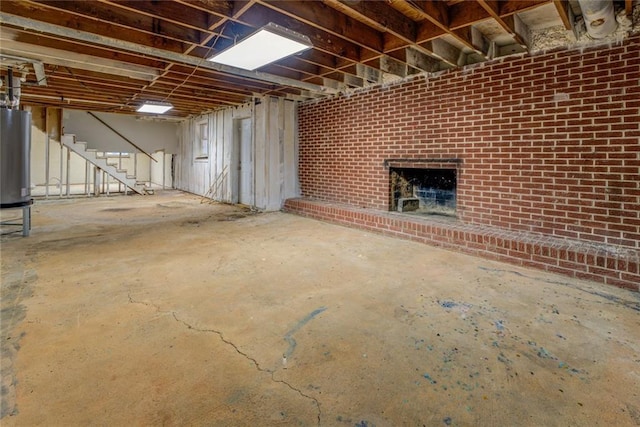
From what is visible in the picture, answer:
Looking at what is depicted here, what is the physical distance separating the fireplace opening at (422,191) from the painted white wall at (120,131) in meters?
8.79

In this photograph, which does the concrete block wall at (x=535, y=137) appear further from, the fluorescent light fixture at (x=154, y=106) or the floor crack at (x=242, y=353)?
the fluorescent light fixture at (x=154, y=106)

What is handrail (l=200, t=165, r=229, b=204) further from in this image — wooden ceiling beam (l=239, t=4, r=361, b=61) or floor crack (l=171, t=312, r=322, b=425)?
floor crack (l=171, t=312, r=322, b=425)

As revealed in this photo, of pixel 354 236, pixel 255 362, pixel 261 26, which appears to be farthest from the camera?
pixel 354 236

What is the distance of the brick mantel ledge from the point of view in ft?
9.48

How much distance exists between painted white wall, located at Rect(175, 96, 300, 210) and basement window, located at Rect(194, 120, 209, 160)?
0.77m

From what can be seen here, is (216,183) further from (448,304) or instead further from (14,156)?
(448,304)

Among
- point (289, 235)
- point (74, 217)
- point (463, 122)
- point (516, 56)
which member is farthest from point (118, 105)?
point (516, 56)

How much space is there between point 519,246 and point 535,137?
50.6 inches

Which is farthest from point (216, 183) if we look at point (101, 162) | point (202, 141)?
point (101, 162)

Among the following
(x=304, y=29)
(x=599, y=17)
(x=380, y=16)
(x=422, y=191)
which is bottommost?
(x=422, y=191)

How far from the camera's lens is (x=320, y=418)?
4.42 ft

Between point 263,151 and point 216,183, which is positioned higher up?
point 263,151

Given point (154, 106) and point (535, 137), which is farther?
point (154, 106)

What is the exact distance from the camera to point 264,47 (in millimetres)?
3455
